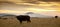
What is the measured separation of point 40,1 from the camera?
752mm

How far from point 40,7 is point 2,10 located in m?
0.28

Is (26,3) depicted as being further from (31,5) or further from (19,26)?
(19,26)

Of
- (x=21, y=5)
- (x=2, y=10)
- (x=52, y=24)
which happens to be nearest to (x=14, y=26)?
(x=52, y=24)

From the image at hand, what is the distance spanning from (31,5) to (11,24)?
813 mm

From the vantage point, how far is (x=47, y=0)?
75cm

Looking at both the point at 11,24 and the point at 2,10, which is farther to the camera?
the point at 11,24

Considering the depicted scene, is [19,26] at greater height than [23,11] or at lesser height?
lesser

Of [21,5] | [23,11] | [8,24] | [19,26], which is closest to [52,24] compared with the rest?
[19,26]

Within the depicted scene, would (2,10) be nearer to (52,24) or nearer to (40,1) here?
(40,1)

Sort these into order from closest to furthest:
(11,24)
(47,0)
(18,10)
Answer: (47,0) < (18,10) < (11,24)

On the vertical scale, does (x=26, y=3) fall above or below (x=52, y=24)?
above

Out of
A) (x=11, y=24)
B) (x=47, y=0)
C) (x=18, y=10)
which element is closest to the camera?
(x=47, y=0)

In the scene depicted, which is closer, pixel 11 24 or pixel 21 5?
pixel 21 5

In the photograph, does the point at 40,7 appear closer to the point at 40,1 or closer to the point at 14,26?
the point at 40,1
